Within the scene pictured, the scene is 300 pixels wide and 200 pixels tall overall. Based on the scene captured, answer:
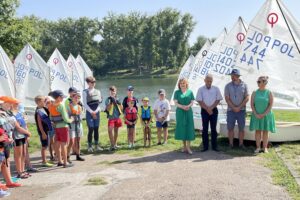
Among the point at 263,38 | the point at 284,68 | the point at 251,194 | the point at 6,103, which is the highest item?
the point at 263,38

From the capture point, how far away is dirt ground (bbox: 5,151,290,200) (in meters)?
5.38

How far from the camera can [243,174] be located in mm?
6246

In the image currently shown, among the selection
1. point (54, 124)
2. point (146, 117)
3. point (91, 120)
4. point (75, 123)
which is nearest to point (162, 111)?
point (146, 117)

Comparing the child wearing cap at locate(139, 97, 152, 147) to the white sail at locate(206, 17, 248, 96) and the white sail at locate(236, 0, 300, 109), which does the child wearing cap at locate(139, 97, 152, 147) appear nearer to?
the white sail at locate(236, 0, 300, 109)

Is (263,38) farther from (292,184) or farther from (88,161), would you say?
(88,161)

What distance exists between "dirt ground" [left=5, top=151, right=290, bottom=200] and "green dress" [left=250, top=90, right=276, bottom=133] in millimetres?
774

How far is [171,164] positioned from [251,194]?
214 centimetres

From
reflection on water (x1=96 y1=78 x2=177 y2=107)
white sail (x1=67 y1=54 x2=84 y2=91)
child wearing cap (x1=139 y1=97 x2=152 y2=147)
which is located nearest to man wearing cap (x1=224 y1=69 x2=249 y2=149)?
child wearing cap (x1=139 y1=97 x2=152 y2=147)

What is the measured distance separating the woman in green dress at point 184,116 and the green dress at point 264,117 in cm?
125

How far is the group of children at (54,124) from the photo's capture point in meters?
6.11

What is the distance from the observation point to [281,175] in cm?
606

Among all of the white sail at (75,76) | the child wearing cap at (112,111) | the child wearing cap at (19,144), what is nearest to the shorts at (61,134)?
the child wearing cap at (19,144)

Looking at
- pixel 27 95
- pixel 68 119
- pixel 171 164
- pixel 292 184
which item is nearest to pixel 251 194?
pixel 292 184

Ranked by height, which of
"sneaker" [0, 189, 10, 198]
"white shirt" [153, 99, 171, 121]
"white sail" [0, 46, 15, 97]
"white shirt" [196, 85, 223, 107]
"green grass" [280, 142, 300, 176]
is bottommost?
"sneaker" [0, 189, 10, 198]
